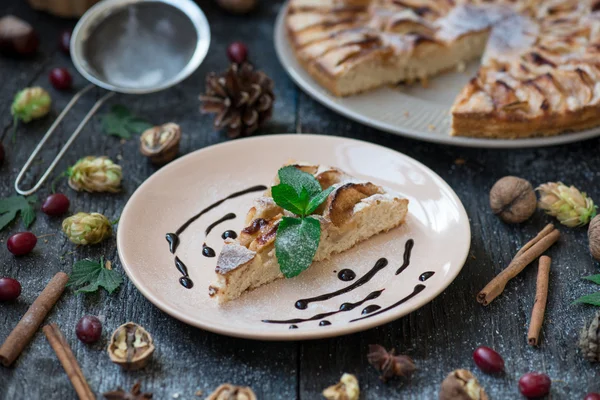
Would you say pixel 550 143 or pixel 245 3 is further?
pixel 245 3

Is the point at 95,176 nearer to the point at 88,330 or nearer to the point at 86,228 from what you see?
the point at 86,228

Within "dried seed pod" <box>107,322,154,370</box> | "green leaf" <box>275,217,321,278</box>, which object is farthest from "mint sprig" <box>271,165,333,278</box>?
"dried seed pod" <box>107,322,154,370</box>

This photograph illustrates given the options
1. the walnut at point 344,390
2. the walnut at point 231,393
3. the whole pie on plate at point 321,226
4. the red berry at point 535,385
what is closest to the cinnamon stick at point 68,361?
the walnut at point 231,393

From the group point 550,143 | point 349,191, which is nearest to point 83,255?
point 349,191

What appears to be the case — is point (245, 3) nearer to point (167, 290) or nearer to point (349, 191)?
point (349, 191)

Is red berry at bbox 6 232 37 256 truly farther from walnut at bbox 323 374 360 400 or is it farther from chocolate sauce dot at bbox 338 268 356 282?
walnut at bbox 323 374 360 400

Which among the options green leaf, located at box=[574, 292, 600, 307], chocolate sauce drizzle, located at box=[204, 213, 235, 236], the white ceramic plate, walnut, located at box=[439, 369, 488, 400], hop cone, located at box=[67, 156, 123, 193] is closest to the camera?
walnut, located at box=[439, 369, 488, 400]

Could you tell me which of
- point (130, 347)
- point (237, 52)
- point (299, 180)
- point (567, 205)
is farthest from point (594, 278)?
point (237, 52)
